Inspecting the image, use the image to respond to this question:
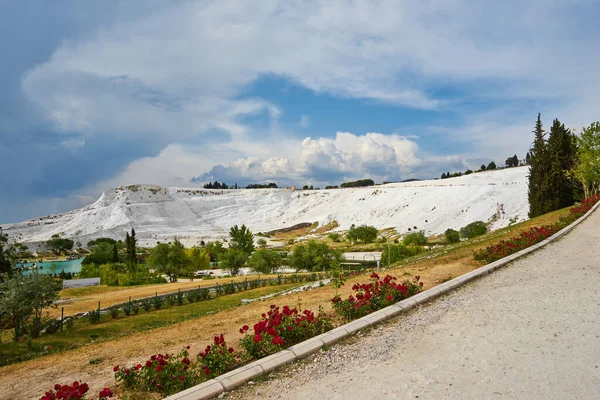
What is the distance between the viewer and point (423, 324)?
8.12 m

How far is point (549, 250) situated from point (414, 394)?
13.9m

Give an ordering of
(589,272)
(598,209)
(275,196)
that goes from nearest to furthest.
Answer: (589,272) → (598,209) → (275,196)

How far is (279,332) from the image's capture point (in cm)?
748

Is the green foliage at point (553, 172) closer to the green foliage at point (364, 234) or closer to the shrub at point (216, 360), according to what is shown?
the shrub at point (216, 360)

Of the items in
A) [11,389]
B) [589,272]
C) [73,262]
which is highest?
[589,272]

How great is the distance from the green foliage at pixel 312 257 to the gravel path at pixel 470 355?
2005 inches

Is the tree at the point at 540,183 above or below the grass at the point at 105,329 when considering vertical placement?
above

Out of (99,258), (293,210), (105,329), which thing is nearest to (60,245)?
(99,258)

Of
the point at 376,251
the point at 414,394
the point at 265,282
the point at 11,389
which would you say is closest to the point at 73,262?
the point at 376,251

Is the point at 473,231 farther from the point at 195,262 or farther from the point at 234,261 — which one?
the point at 195,262

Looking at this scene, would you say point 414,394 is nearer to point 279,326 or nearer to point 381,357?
point 381,357

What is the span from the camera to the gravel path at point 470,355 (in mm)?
5281

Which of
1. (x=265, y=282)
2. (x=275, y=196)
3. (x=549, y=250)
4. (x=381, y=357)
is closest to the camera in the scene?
(x=381, y=357)

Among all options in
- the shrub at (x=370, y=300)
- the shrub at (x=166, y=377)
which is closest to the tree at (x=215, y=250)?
the shrub at (x=370, y=300)
